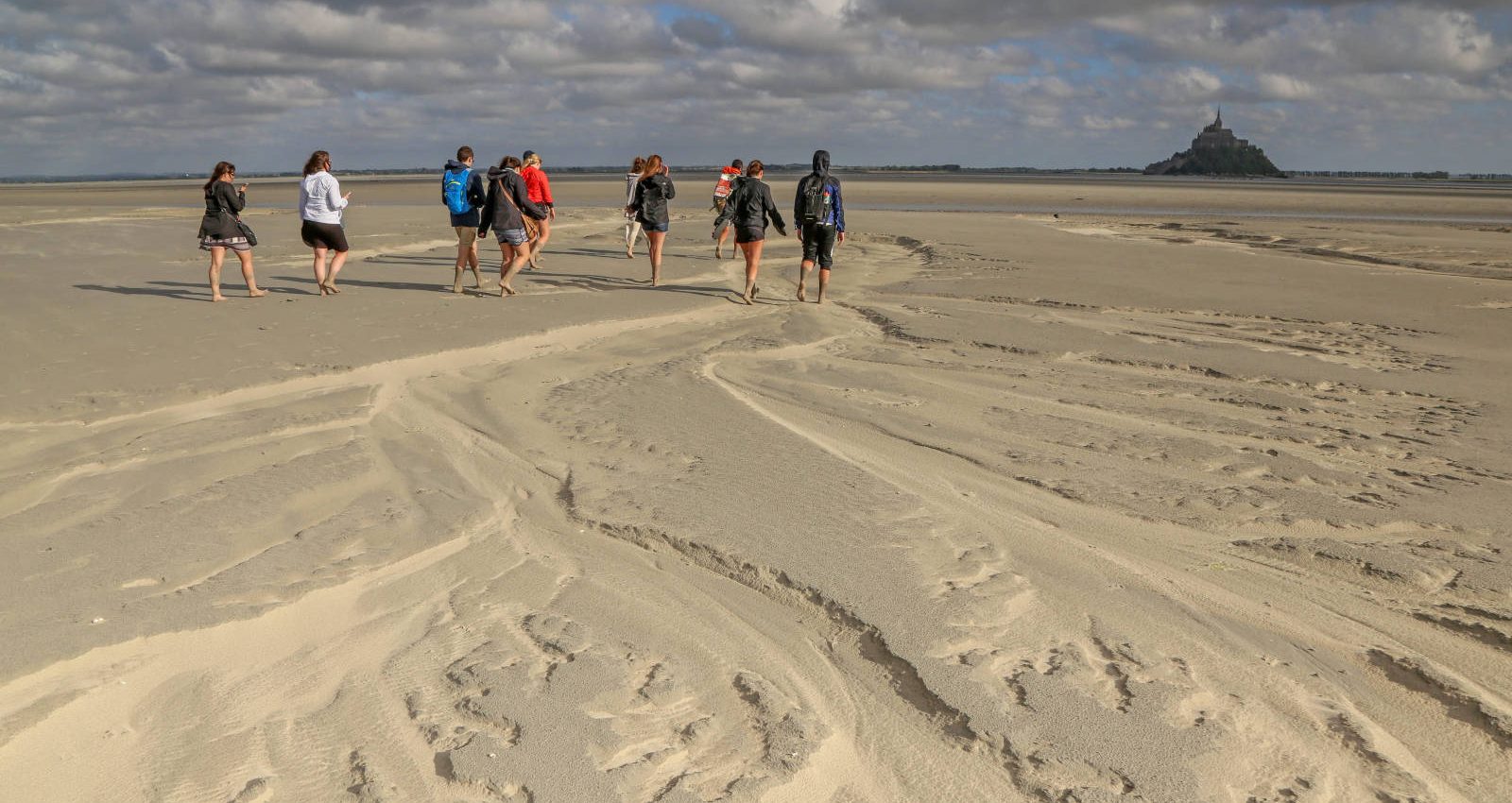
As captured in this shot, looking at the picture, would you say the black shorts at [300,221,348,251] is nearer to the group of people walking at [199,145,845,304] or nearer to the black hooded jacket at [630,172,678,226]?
the group of people walking at [199,145,845,304]

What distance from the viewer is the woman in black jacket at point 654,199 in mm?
12961

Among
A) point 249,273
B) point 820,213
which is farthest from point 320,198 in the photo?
point 820,213

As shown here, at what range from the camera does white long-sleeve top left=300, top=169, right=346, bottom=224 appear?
1146cm

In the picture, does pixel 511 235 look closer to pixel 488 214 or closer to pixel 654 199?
pixel 488 214

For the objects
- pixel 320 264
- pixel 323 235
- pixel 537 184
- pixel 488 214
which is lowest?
pixel 320 264

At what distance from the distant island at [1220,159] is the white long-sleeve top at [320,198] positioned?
167 m

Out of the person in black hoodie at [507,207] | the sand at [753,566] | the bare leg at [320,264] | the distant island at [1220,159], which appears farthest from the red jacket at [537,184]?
the distant island at [1220,159]

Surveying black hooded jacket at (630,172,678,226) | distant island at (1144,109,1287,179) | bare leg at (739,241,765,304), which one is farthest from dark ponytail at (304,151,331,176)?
distant island at (1144,109,1287,179)

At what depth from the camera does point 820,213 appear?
11.5 m

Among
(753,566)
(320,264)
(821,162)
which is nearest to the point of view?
(753,566)

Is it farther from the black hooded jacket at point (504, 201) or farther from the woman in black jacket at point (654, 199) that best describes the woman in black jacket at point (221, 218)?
the woman in black jacket at point (654, 199)

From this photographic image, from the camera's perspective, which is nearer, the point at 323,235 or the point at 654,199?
the point at 323,235

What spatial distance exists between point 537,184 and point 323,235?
293 cm

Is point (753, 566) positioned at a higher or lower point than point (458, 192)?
lower
